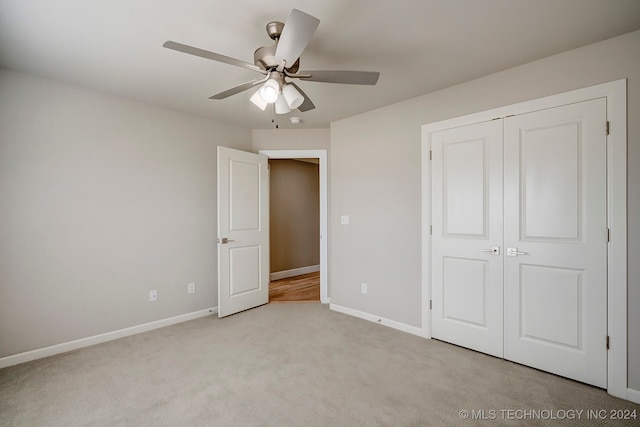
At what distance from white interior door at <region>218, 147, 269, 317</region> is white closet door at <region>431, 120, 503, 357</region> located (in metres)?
2.25

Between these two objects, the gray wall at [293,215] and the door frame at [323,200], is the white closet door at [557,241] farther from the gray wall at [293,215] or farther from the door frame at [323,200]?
the gray wall at [293,215]

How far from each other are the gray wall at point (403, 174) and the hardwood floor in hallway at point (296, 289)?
0.78 meters

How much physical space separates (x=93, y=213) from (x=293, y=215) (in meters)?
3.77

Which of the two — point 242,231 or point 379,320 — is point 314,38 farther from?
point 379,320

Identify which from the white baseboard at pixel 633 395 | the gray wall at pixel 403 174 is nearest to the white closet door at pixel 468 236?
the gray wall at pixel 403 174

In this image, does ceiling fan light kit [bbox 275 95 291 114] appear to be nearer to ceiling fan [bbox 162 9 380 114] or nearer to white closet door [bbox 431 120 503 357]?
ceiling fan [bbox 162 9 380 114]

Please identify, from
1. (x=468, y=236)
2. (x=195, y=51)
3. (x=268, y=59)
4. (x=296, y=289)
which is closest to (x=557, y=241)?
(x=468, y=236)

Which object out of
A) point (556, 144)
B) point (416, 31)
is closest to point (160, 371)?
point (416, 31)

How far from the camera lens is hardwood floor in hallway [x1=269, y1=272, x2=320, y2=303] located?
14.9ft

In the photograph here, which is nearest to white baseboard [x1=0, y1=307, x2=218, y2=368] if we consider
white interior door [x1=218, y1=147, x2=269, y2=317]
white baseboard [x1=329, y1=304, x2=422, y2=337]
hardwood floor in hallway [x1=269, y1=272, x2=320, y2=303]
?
white interior door [x1=218, y1=147, x2=269, y2=317]

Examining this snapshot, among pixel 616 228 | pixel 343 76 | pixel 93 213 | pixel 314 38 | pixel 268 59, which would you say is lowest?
pixel 616 228

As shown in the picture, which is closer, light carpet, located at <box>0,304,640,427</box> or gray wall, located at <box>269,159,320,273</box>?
light carpet, located at <box>0,304,640,427</box>

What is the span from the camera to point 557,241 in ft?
7.75

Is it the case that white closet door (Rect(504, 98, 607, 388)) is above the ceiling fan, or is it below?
below
